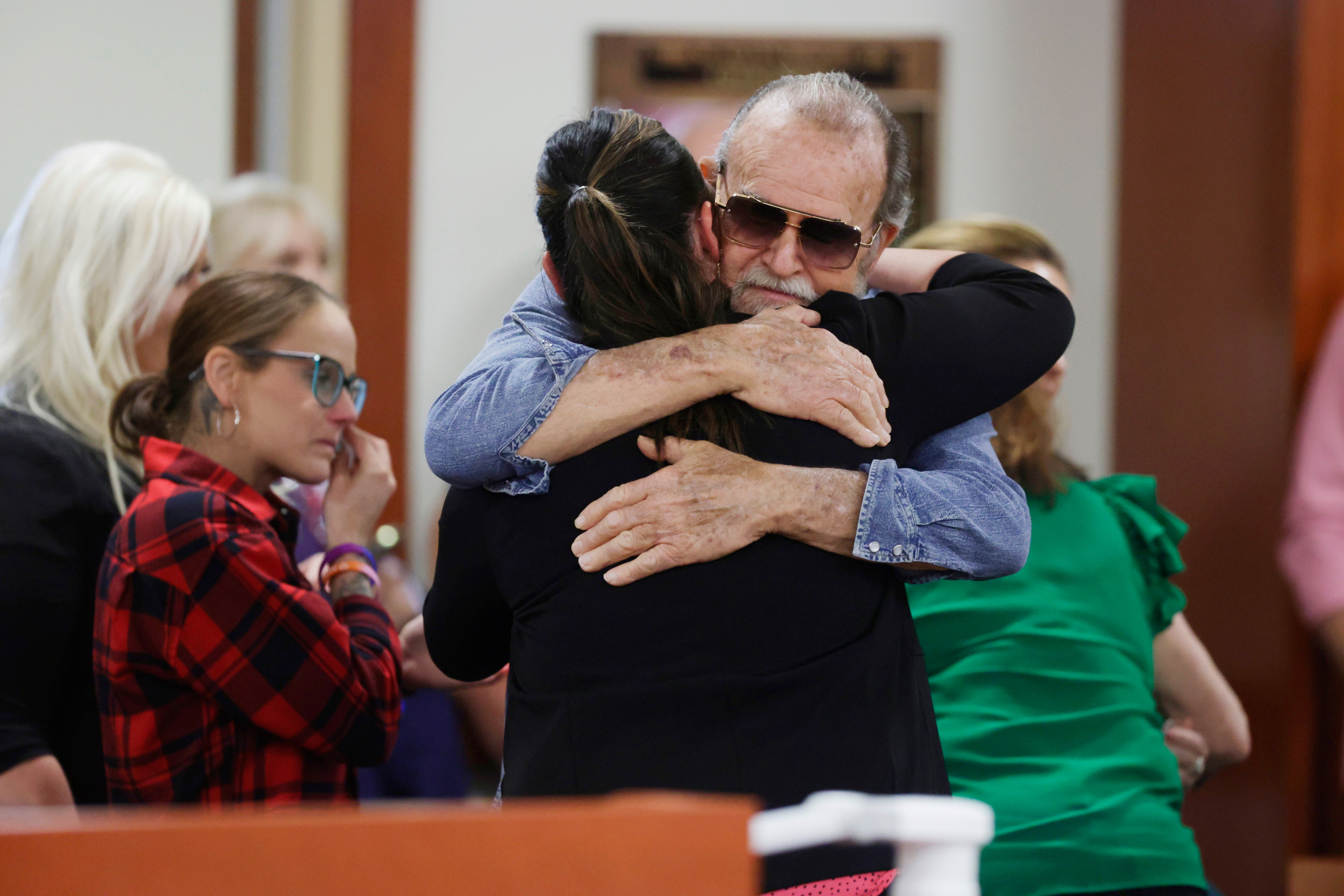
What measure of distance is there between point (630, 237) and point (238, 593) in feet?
2.34

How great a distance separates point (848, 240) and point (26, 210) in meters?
1.41

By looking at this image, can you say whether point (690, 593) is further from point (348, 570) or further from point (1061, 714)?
point (1061, 714)

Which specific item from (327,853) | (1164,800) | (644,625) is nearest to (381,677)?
(644,625)

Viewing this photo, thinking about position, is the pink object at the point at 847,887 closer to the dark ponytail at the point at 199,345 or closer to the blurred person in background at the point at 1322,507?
the dark ponytail at the point at 199,345

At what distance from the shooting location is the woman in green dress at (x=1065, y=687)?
1.73 metres

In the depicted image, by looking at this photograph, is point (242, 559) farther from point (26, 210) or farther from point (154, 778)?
point (26, 210)

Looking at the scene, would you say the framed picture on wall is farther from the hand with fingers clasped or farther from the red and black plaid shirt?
the red and black plaid shirt

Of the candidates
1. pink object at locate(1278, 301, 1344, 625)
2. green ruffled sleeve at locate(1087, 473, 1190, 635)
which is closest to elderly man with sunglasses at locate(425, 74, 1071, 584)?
green ruffled sleeve at locate(1087, 473, 1190, 635)

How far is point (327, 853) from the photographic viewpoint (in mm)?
666

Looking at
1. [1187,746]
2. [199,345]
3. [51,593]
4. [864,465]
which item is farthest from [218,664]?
[1187,746]

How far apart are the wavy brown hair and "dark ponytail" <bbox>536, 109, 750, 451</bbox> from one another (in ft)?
2.35

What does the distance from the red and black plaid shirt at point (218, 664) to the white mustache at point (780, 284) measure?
0.68 m

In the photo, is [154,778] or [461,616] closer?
[461,616]

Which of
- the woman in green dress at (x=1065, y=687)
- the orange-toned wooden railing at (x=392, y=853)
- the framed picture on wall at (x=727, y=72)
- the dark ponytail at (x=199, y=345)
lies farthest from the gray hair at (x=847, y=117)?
the framed picture on wall at (x=727, y=72)
